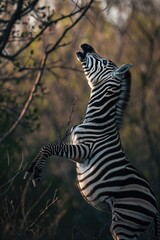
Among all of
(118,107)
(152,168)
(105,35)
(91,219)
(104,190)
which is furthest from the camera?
(105,35)

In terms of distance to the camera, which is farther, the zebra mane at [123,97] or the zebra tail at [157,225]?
the zebra mane at [123,97]

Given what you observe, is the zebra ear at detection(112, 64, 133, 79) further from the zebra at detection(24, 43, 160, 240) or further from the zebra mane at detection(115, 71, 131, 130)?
the zebra mane at detection(115, 71, 131, 130)

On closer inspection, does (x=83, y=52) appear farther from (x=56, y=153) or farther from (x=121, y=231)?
(x=121, y=231)

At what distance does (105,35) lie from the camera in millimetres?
27328

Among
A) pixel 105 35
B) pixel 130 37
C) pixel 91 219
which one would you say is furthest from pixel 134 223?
pixel 105 35

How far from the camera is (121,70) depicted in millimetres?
6656

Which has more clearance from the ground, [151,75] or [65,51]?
[65,51]

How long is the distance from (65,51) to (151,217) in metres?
19.9

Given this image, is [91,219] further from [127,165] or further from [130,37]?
[130,37]

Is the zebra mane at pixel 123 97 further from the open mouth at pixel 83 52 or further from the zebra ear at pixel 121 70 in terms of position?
the open mouth at pixel 83 52

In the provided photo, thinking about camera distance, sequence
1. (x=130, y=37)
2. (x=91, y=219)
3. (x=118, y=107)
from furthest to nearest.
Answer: (x=130, y=37) → (x=91, y=219) → (x=118, y=107)

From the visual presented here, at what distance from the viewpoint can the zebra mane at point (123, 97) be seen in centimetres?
681

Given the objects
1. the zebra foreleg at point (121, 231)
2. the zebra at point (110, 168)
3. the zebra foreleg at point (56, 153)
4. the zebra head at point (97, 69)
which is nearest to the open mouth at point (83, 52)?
the zebra head at point (97, 69)

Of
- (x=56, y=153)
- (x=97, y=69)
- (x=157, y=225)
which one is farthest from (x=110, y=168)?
(x=97, y=69)
